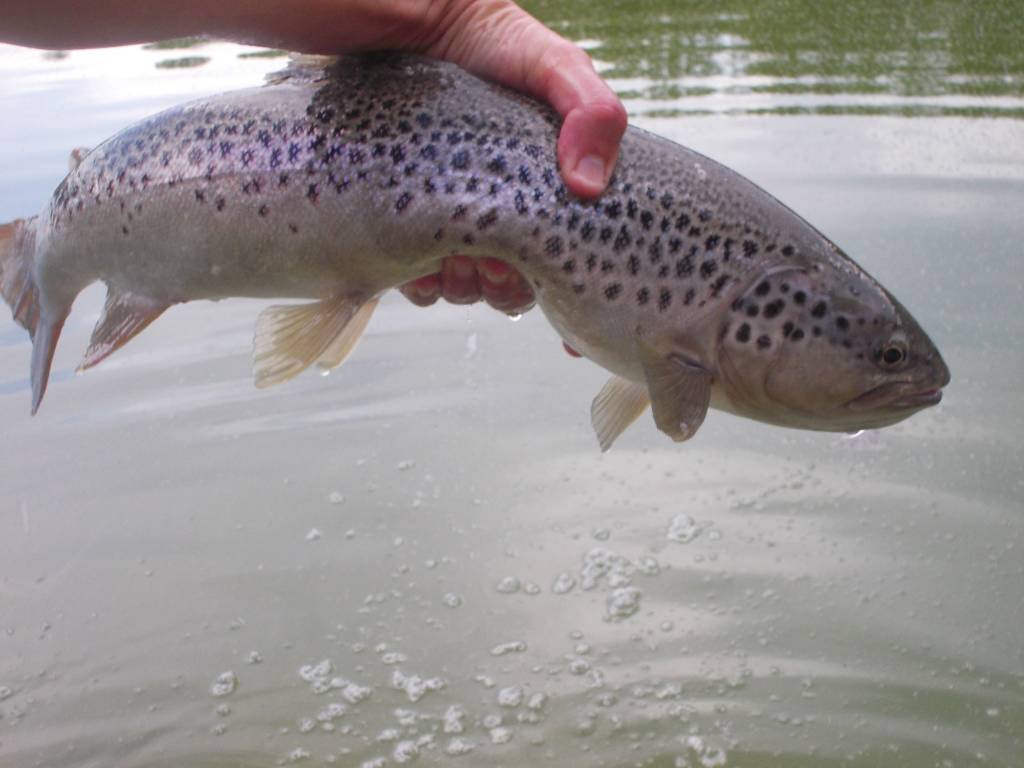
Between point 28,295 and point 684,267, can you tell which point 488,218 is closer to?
point 684,267

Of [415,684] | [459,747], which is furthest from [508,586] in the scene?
[459,747]

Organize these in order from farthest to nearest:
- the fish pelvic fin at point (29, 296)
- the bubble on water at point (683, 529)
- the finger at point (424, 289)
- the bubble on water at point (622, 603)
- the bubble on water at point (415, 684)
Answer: the bubble on water at point (683, 529)
the bubble on water at point (622, 603)
the bubble on water at point (415, 684)
the fish pelvic fin at point (29, 296)
the finger at point (424, 289)

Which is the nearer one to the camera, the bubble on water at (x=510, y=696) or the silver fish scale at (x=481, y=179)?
the silver fish scale at (x=481, y=179)

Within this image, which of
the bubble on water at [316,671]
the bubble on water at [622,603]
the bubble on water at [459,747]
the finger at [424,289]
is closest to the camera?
the finger at [424,289]

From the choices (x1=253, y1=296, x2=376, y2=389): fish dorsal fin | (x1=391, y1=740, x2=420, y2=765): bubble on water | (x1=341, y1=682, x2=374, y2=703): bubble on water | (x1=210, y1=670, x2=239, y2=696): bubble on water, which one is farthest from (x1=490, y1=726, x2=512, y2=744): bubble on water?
(x1=253, y1=296, x2=376, y2=389): fish dorsal fin

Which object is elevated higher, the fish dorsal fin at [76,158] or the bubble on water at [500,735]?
the fish dorsal fin at [76,158]

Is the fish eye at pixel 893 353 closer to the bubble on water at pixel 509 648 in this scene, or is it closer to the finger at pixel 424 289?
the finger at pixel 424 289

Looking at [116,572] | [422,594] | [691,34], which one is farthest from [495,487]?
[691,34]

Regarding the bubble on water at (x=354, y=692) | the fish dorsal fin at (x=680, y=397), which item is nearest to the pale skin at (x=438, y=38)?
the fish dorsal fin at (x=680, y=397)

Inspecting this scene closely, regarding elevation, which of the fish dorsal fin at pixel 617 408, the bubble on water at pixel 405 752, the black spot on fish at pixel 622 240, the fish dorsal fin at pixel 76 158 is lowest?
the bubble on water at pixel 405 752

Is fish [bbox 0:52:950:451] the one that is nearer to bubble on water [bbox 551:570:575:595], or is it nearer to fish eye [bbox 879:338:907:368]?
fish eye [bbox 879:338:907:368]
